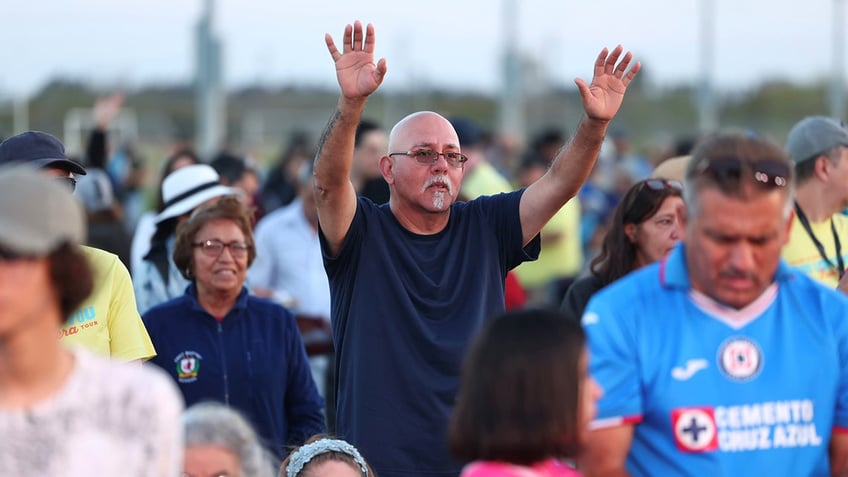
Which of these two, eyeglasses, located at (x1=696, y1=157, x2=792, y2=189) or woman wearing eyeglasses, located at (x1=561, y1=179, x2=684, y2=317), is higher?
Answer: eyeglasses, located at (x1=696, y1=157, x2=792, y2=189)

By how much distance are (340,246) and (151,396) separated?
2.26 m

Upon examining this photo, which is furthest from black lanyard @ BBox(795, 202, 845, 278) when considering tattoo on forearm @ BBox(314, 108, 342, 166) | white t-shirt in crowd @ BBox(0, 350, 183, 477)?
white t-shirt in crowd @ BBox(0, 350, 183, 477)

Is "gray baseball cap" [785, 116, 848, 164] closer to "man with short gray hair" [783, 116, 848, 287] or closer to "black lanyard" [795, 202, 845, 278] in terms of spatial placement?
"man with short gray hair" [783, 116, 848, 287]

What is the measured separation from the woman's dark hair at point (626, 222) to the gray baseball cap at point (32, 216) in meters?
3.28

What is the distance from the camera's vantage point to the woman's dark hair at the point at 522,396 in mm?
2951

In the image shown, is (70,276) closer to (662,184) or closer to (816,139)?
(662,184)

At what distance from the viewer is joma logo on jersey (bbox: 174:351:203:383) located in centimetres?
608

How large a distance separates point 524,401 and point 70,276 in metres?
1.08

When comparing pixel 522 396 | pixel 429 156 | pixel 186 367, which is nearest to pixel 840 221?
pixel 429 156

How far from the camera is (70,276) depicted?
Answer: 3002mm

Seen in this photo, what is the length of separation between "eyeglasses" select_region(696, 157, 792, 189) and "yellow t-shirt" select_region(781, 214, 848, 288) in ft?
10.5

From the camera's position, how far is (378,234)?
530 cm

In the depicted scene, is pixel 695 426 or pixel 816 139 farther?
pixel 816 139

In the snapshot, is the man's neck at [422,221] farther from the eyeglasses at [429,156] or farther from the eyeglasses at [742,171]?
the eyeglasses at [742,171]
